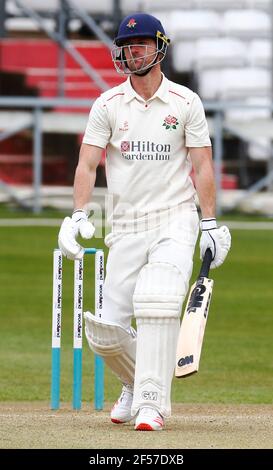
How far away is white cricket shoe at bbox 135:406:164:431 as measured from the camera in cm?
646

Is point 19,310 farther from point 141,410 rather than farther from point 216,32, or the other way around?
point 216,32

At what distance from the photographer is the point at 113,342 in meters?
6.78

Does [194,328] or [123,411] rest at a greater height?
[194,328]

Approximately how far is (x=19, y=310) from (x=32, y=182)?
10.1 m

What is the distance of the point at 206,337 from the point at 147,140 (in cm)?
526

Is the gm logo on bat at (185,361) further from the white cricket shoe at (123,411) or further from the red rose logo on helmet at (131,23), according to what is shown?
the red rose logo on helmet at (131,23)

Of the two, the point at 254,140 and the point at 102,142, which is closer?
the point at 102,142

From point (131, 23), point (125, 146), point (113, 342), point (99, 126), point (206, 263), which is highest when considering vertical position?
point (131, 23)

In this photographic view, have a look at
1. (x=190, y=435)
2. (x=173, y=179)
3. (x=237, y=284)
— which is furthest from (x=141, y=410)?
(x=237, y=284)

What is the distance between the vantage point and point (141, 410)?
656 cm

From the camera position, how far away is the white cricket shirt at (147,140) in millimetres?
6680

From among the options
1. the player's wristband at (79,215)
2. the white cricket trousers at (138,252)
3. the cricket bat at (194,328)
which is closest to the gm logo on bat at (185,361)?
the cricket bat at (194,328)

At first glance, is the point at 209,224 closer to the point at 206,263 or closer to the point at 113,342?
the point at 206,263

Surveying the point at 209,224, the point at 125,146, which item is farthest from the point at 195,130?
the point at 209,224
